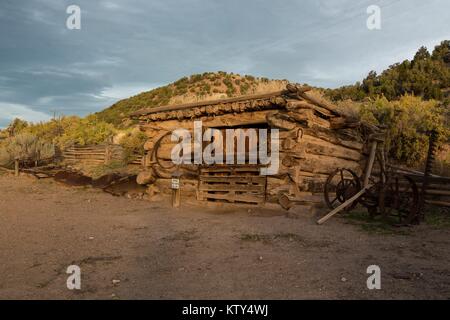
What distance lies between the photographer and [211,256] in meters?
5.28

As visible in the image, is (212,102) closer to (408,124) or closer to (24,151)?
(408,124)

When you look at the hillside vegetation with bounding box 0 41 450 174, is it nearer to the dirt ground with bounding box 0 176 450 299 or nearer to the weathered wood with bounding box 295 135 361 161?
the weathered wood with bounding box 295 135 361 161

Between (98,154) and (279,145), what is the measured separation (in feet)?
47.1

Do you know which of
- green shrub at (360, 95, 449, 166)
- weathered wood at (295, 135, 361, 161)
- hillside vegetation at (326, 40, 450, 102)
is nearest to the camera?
weathered wood at (295, 135, 361, 161)

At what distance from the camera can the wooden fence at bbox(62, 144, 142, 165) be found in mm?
20081

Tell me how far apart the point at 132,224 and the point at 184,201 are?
9.92 ft

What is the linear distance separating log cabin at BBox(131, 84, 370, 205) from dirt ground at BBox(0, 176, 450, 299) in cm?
87

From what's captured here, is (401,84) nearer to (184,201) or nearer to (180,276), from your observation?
(184,201)

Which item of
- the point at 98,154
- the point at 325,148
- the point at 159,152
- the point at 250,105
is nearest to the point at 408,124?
the point at 325,148

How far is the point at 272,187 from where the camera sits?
30.0ft

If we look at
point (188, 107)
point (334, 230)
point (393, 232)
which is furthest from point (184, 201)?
point (393, 232)

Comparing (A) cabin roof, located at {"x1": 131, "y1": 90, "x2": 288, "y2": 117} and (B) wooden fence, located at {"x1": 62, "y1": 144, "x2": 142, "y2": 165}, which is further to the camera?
(B) wooden fence, located at {"x1": 62, "y1": 144, "x2": 142, "y2": 165}

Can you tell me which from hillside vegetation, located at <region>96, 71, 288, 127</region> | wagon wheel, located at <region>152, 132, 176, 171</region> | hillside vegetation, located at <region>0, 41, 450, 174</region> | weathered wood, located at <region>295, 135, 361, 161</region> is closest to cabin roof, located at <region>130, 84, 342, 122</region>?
wagon wheel, located at <region>152, 132, 176, 171</region>
